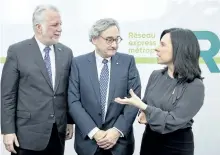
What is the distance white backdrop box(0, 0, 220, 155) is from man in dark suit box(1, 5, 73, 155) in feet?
2.88

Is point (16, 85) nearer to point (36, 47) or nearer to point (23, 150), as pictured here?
point (36, 47)

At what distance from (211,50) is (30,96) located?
1826 mm

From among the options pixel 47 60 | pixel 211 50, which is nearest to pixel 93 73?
pixel 47 60

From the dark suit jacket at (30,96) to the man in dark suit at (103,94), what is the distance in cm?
12

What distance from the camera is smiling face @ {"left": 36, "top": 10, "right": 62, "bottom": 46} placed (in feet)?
7.63

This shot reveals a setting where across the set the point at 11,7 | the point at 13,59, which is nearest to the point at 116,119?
the point at 13,59

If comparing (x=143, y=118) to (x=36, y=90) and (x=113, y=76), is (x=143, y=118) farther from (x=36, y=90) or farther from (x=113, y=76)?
(x=36, y=90)

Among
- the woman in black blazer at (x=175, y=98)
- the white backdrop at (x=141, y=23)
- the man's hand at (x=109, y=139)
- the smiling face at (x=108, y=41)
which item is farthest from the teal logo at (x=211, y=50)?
the man's hand at (x=109, y=139)

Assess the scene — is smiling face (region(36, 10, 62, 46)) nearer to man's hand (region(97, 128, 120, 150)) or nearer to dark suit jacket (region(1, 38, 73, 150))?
dark suit jacket (region(1, 38, 73, 150))

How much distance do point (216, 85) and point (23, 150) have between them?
6.30 feet

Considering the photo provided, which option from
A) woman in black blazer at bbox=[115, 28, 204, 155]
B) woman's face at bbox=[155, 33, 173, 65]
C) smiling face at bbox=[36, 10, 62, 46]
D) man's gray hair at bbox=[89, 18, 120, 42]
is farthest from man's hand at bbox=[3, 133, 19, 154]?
woman's face at bbox=[155, 33, 173, 65]

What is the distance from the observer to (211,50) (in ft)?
10.6

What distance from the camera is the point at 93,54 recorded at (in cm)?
240

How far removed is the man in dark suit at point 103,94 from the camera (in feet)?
7.43
